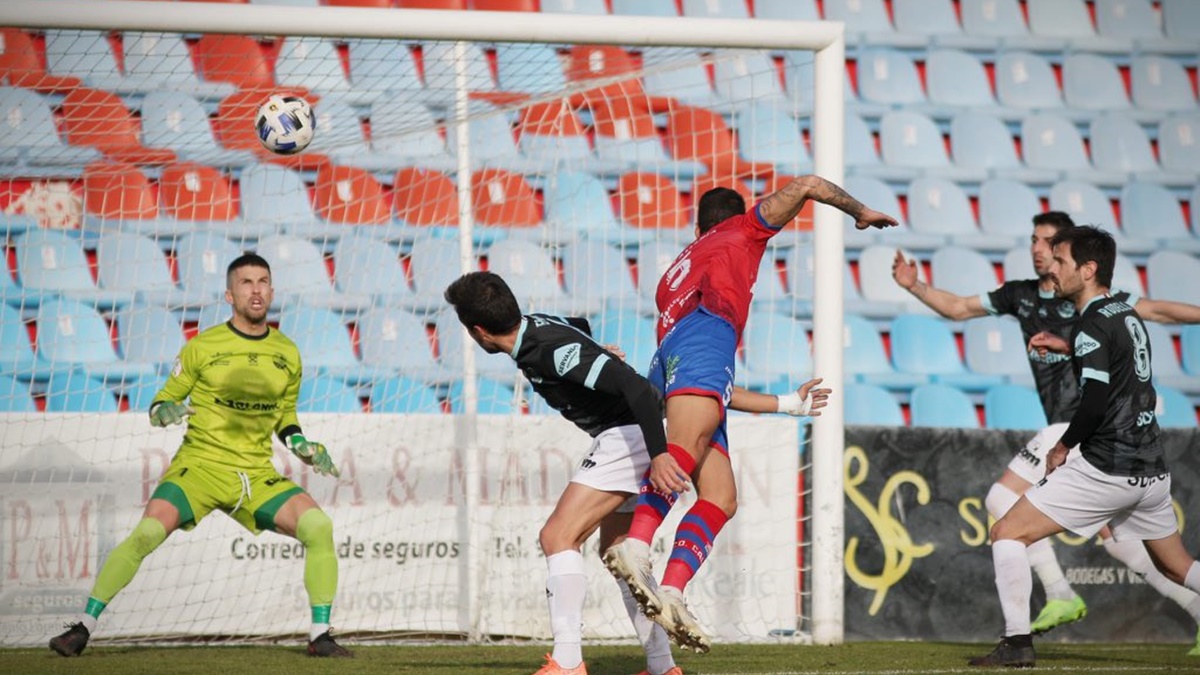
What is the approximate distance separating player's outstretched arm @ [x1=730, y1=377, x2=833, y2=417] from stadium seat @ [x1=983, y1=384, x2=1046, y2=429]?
239 inches

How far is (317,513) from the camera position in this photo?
6.94 metres

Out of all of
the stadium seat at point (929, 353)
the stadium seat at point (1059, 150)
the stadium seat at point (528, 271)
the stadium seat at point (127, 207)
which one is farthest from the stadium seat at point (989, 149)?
the stadium seat at point (127, 207)

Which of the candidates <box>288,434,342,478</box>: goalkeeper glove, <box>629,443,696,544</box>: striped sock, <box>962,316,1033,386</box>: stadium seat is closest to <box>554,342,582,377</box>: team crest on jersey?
<box>629,443,696,544</box>: striped sock

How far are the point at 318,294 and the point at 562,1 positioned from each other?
427cm

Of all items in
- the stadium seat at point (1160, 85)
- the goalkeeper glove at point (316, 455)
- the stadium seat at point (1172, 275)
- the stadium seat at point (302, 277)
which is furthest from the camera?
the stadium seat at point (1160, 85)

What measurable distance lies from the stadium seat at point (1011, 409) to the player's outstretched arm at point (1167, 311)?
408cm

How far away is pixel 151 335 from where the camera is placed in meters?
9.39

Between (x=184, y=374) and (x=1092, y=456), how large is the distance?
4.44 meters

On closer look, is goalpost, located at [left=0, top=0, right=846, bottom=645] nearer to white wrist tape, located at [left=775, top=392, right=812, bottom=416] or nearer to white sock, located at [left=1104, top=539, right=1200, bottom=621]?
white sock, located at [left=1104, top=539, right=1200, bottom=621]

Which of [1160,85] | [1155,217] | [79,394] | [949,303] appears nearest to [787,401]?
[949,303]

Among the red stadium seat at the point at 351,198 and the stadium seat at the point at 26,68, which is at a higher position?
the stadium seat at the point at 26,68

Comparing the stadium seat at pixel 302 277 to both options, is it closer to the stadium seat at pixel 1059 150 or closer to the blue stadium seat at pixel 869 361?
the blue stadium seat at pixel 869 361

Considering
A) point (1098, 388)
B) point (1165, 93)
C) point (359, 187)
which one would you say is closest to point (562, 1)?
point (359, 187)

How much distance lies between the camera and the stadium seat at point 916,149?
12.7m
